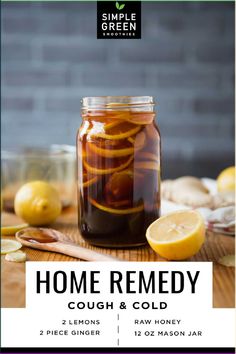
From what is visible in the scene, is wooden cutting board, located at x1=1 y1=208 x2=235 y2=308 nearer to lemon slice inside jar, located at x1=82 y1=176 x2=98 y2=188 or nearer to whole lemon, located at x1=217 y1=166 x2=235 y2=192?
lemon slice inside jar, located at x1=82 y1=176 x2=98 y2=188

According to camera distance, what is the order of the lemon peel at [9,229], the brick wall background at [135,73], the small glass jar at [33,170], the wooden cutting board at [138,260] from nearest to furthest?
the wooden cutting board at [138,260] → the lemon peel at [9,229] → the small glass jar at [33,170] → the brick wall background at [135,73]

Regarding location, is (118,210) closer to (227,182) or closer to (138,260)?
(138,260)

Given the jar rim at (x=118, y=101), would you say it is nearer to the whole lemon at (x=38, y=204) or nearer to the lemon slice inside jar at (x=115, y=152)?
the lemon slice inside jar at (x=115, y=152)

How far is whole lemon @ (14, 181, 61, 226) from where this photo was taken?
3.34 ft

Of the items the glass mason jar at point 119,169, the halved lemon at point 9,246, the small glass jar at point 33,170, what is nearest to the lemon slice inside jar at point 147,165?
the glass mason jar at point 119,169

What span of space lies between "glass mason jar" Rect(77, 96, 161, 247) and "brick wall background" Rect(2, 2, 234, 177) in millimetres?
1068

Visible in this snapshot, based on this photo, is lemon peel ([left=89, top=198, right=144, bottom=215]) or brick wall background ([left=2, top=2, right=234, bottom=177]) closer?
lemon peel ([left=89, top=198, right=144, bottom=215])

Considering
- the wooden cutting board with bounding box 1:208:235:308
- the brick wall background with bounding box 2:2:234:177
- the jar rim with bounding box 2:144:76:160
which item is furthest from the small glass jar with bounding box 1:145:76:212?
the brick wall background with bounding box 2:2:234:177

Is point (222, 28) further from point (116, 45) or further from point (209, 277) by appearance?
point (209, 277)

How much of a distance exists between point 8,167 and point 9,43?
0.98 meters

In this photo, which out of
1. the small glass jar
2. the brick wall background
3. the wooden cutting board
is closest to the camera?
the wooden cutting board

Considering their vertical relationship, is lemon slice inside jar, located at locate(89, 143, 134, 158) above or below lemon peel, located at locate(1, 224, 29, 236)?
above

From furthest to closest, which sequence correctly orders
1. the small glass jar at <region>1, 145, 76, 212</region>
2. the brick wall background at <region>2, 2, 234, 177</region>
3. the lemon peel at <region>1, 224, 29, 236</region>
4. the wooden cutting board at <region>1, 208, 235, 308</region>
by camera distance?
the brick wall background at <region>2, 2, 234, 177</region> < the small glass jar at <region>1, 145, 76, 212</region> < the lemon peel at <region>1, 224, 29, 236</region> < the wooden cutting board at <region>1, 208, 235, 308</region>

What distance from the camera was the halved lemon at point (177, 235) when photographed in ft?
2.60
